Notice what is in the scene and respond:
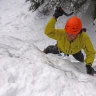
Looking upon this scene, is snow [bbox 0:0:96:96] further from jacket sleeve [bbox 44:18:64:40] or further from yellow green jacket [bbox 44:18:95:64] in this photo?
jacket sleeve [bbox 44:18:64:40]

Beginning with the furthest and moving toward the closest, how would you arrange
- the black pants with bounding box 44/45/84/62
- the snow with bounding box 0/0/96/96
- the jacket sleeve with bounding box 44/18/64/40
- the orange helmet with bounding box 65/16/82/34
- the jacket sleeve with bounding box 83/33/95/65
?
the black pants with bounding box 44/45/84/62
the jacket sleeve with bounding box 44/18/64/40
the jacket sleeve with bounding box 83/33/95/65
the orange helmet with bounding box 65/16/82/34
the snow with bounding box 0/0/96/96

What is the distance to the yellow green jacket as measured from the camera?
16.6 ft

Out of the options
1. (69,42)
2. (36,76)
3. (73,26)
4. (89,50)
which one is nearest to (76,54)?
(69,42)

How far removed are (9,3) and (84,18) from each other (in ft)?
18.6

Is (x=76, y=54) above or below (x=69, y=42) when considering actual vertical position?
below

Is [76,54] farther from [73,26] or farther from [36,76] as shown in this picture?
[36,76]

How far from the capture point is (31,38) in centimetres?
1116

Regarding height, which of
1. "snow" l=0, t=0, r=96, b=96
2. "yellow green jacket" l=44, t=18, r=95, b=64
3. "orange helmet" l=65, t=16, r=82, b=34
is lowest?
"snow" l=0, t=0, r=96, b=96

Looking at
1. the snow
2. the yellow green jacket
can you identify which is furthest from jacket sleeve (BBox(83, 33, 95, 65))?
the snow

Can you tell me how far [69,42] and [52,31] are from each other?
1.65 feet

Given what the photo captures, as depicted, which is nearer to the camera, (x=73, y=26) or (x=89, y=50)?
(x=73, y=26)

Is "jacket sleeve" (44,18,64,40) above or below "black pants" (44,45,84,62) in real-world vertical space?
above

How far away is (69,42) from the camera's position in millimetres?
5441

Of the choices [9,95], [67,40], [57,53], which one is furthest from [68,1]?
[9,95]
